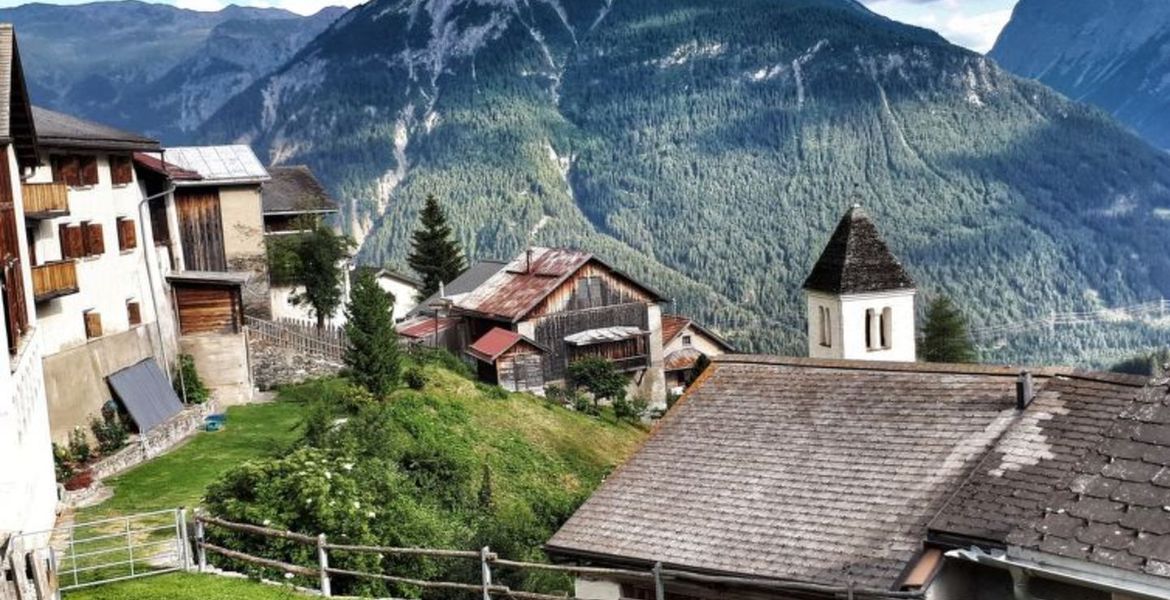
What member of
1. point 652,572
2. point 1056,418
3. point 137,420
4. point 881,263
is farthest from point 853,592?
point 881,263

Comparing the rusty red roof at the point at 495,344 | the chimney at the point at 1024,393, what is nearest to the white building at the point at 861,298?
the rusty red roof at the point at 495,344

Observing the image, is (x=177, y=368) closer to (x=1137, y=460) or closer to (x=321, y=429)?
(x=321, y=429)

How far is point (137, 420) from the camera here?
3384cm

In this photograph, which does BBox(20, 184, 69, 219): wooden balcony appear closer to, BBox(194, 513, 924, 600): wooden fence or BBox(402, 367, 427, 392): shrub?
BBox(402, 367, 427, 392): shrub

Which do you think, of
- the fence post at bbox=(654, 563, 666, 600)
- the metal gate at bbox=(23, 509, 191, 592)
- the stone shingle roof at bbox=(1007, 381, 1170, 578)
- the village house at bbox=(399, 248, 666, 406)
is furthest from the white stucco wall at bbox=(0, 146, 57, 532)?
the village house at bbox=(399, 248, 666, 406)

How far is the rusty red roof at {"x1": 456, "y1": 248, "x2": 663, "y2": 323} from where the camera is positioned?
2368 inches

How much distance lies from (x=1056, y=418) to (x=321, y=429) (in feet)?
61.3

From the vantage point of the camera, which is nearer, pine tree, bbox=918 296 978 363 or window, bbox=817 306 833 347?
window, bbox=817 306 833 347

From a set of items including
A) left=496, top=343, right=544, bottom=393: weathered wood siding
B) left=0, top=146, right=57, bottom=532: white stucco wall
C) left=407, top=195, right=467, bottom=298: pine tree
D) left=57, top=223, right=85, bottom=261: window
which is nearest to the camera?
left=0, top=146, right=57, bottom=532: white stucco wall

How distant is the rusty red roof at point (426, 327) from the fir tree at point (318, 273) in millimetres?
8904

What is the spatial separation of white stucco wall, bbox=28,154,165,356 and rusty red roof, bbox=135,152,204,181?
216cm

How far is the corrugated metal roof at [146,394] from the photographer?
3419cm

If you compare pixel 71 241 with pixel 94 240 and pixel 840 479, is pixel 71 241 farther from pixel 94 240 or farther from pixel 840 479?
pixel 840 479

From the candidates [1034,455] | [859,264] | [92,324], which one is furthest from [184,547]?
[859,264]
